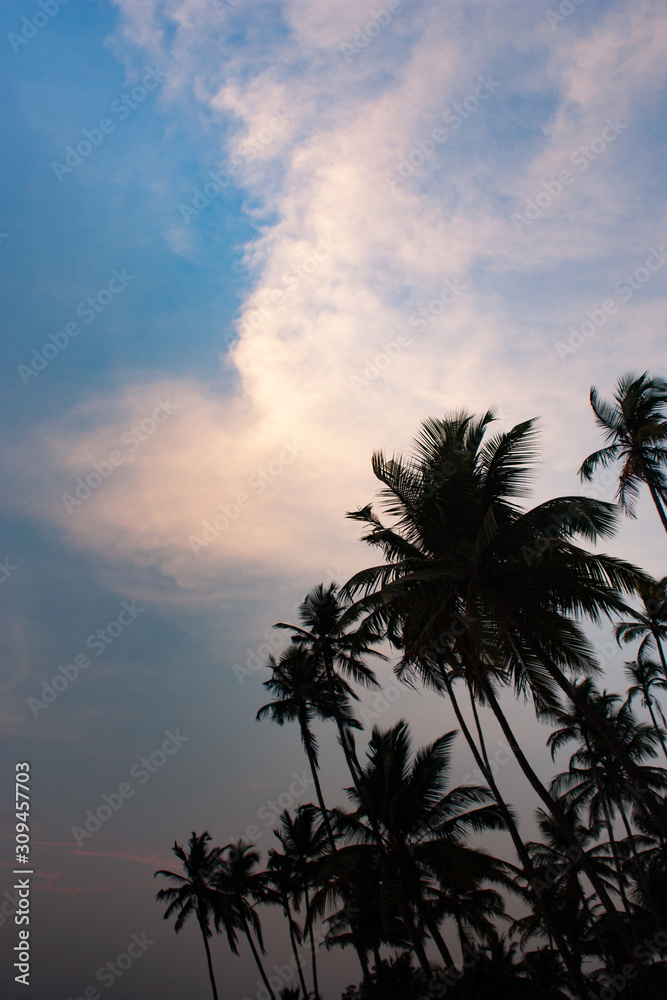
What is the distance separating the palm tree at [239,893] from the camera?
3741cm

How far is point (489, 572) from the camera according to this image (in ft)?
43.0

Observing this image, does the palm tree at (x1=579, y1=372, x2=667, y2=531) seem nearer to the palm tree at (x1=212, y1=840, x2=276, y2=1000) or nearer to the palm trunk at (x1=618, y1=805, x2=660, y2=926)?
the palm trunk at (x1=618, y1=805, x2=660, y2=926)

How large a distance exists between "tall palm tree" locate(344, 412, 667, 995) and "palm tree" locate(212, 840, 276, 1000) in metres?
29.8

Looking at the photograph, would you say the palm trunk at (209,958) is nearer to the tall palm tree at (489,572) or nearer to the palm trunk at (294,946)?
the palm trunk at (294,946)

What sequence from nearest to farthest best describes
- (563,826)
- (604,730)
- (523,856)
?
1. (604,730)
2. (563,826)
3. (523,856)

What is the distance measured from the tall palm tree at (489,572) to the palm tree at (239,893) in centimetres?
2982

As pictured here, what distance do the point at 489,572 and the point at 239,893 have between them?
34.6 m

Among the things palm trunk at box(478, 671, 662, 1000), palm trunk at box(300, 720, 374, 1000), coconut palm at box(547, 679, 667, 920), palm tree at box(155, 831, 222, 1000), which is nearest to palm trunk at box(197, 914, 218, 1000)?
palm tree at box(155, 831, 222, 1000)

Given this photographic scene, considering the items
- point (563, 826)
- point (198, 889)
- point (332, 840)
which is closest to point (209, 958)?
point (198, 889)

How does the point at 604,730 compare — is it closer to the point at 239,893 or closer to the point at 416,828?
the point at 416,828

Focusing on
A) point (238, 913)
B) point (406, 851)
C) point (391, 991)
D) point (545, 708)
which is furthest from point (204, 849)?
point (545, 708)

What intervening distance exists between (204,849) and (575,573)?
1482 inches

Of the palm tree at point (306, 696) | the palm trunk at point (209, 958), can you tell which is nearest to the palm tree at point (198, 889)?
the palm trunk at point (209, 958)

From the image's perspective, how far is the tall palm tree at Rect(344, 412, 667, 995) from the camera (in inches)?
479
